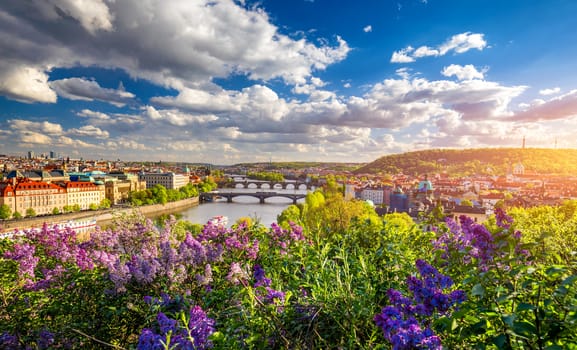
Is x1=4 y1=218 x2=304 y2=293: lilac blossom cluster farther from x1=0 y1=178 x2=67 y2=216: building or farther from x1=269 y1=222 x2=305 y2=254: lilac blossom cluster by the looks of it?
x1=0 y1=178 x2=67 y2=216: building

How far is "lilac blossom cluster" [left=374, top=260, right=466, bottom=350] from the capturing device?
1.04 meters

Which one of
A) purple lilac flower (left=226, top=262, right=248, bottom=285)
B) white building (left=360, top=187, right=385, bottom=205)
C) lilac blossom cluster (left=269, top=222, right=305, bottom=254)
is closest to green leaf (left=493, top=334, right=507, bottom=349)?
purple lilac flower (left=226, top=262, right=248, bottom=285)

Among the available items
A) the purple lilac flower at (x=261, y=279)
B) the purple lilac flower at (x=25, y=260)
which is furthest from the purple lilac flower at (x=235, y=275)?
the purple lilac flower at (x=25, y=260)

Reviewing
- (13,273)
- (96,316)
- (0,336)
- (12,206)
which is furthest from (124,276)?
(12,206)

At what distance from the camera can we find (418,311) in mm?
1240

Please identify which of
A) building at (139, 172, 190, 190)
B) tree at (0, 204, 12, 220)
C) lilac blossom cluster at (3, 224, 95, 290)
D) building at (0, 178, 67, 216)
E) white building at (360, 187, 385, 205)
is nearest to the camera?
lilac blossom cluster at (3, 224, 95, 290)

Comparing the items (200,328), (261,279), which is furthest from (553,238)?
(200,328)

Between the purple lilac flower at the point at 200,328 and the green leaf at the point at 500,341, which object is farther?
the purple lilac flower at the point at 200,328

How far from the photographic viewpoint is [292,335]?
1.54m

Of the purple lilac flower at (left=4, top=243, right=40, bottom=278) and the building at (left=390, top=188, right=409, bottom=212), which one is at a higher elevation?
the purple lilac flower at (left=4, top=243, right=40, bottom=278)

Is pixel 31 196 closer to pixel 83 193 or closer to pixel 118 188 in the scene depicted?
pixel 83 193

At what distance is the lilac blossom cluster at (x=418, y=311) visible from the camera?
1.04m

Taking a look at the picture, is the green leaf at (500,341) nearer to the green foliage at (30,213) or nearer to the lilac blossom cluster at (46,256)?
the lilac blossom cluster at (46,256)

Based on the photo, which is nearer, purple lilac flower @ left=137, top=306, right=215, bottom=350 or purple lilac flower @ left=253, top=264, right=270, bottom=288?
purple lilac flower @ left=137, top=306, right=215, bottom=350
